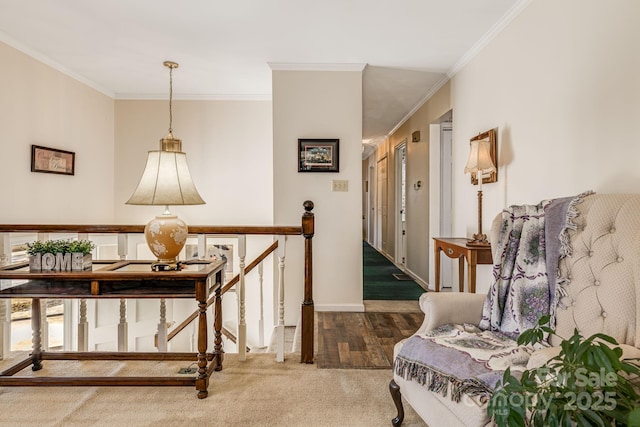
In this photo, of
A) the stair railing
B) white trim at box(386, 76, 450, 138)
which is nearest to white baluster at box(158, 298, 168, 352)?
the stair railing

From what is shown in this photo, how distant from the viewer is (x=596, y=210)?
1578mm

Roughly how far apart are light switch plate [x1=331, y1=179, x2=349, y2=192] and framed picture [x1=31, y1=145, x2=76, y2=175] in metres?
2.64

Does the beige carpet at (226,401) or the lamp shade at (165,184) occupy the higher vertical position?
the lamp shade at (165,184)

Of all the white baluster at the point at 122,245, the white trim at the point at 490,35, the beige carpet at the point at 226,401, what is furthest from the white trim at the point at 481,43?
the white baluster at the point at 122,245

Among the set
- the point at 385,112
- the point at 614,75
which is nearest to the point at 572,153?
the point at 614,75

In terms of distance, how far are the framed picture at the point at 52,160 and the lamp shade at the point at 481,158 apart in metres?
3.67

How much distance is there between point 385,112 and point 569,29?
343cm

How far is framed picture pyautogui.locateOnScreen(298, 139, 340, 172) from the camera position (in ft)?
11.9

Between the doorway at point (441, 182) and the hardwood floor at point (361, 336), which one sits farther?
the doorway at point (441, 182)

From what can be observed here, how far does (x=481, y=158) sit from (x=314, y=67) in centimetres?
175

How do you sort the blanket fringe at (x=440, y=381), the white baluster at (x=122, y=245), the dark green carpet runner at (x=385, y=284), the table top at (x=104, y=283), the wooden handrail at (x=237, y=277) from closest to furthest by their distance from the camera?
the blanket fringe at (x=440, y=381) < the table top at (x=104, y=283) < the white baluster at (x=122, y=245) < the wooden handrail at (x=237, y=277) < the dark green carpet runner at (x=385, y=284)

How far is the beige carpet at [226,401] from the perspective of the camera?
177 centimetres

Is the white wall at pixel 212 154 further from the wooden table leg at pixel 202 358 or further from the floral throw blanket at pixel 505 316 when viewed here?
the floral throw blanket at pixel 505 316

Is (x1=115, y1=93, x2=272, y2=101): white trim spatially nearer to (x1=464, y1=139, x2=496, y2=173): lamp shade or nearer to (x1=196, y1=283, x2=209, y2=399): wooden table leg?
(x1=464, y1=139, x2=496, y2=173): lamp shade
